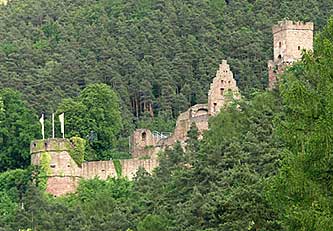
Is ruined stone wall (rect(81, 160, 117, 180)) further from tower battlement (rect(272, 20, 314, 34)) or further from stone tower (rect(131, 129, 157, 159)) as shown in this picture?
tower battlement (rect(272, 20, 314, 34))

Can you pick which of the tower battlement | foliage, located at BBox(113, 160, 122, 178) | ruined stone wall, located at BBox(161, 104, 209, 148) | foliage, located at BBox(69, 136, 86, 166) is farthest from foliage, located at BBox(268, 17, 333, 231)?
the tower battlement

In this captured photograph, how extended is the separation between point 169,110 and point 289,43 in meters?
17.8

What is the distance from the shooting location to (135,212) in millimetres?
56438

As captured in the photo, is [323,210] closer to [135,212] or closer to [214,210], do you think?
[214,210]

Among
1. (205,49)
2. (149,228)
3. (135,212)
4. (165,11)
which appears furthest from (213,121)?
(165,11)

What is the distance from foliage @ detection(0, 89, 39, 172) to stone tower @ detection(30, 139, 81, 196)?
14.9ft

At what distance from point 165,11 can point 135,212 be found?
60.1 metres

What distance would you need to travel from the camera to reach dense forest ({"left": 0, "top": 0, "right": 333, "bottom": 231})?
31.6m

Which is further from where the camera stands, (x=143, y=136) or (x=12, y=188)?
(x=143, y=136)

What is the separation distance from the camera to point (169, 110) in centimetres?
9525

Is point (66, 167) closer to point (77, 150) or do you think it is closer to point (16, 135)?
point (77, 150)

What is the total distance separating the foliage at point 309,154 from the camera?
30109 mm

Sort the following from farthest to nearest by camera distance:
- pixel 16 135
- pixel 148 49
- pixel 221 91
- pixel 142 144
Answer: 1. pixel 148 49
2. pixel 221 91
3. pixel 16 135
4. pixel 142 144

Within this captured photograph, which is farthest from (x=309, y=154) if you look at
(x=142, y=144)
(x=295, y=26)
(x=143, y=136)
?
(x=295, y=26)
